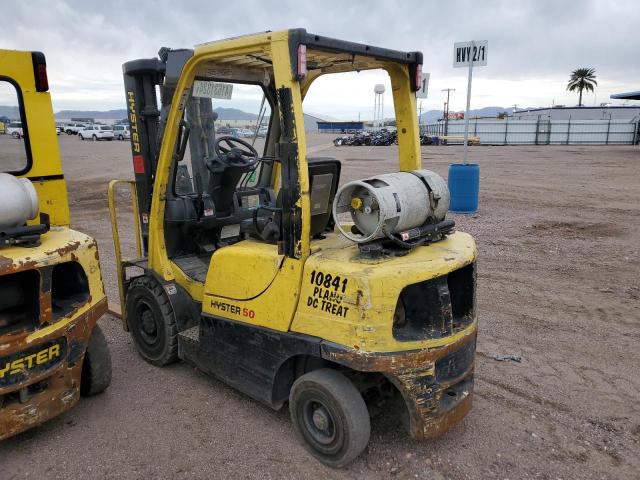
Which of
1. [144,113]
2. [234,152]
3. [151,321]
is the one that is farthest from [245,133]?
[151,321]

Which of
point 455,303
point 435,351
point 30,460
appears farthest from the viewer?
point 455,303

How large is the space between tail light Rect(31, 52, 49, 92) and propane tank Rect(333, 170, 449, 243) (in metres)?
2.48

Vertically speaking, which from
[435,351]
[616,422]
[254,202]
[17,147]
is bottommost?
[616,422]

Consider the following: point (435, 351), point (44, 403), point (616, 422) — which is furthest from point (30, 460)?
point (616, 422)

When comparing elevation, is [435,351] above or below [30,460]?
above

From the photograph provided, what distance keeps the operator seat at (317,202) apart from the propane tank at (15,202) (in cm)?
143

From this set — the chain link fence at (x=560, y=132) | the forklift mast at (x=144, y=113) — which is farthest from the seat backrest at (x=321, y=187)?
the chain link fence at (x=560, y=132)

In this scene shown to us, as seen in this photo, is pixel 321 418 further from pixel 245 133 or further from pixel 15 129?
pixel 15 129

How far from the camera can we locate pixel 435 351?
3062mm

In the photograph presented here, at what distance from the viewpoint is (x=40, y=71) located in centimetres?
387

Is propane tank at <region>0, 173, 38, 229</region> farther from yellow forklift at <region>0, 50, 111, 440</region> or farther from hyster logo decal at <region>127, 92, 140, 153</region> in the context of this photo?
hyster logo decal at <region>127, 92, 140, 153</region>

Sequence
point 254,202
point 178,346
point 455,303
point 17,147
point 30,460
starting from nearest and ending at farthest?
point 30,460, point 455,303, point 17,147, point 178,346, point 254,202

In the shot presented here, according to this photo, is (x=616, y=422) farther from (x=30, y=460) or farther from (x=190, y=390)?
(x=30, y=460)

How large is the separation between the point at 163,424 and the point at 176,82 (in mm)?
2434
